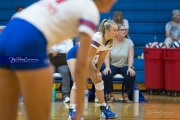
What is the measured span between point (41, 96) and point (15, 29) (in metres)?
0.37

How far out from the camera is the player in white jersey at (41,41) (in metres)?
Answer: 2.12

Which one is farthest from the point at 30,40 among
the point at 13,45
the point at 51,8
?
the point at 51,8

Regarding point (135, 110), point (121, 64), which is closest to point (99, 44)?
point (135, 110)

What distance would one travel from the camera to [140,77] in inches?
350

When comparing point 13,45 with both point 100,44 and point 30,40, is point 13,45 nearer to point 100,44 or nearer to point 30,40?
point 30,40

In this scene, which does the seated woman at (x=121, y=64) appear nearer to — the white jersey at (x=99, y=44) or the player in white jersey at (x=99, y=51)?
the player in white jersey at (x=99, y=51)

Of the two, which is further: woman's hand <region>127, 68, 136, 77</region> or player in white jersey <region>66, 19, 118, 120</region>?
woman's hand <region>127, 68, 136, 77</region>

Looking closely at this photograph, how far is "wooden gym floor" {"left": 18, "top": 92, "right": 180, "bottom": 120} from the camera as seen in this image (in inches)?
223

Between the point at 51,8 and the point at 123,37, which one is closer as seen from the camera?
the point at 51,8

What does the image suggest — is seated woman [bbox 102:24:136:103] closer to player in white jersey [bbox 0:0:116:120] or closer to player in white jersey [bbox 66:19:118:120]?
player in white jersey [bbox 66:19:118:120]

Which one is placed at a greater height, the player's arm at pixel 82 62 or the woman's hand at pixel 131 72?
the woman's hand at pixel 131 72

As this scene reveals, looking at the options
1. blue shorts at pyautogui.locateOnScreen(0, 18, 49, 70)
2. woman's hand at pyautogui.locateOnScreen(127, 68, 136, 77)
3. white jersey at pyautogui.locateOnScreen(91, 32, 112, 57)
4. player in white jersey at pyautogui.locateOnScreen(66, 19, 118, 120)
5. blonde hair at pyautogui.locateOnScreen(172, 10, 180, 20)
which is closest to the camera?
blue shorts at pyautogui.locateOnScreen(0, 18, 49, 70)

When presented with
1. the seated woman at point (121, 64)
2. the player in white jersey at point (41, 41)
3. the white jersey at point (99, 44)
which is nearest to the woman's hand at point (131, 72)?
the seated woman at point (121, 64)

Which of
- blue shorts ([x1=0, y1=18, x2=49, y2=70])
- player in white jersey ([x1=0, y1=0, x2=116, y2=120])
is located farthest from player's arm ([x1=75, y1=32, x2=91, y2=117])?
blue shorts ([x1=0, y1=18, x2=49, y2=70])
